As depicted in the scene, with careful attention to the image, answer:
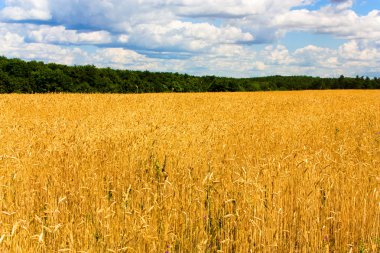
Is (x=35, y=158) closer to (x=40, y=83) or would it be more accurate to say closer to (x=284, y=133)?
(x=284, y=133)

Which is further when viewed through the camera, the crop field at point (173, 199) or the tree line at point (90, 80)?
the tree line at point (90, 80)

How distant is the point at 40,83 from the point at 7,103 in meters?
21.0

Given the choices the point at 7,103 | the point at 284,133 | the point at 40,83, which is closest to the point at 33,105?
the point at 7,103

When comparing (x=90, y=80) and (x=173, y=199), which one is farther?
(x=90, y=80)

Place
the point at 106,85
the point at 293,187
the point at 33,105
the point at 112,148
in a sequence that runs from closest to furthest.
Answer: the point at 293,187 < the point at 112,148 < the point at 33,105 < the point at 106,85

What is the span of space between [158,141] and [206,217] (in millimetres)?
3443

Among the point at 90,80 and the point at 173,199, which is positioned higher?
the point at 90,80

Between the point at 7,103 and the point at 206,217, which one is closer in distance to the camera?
the point at 206,217

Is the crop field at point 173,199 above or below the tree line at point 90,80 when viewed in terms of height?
below

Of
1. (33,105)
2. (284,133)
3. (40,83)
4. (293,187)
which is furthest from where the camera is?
(40,83)

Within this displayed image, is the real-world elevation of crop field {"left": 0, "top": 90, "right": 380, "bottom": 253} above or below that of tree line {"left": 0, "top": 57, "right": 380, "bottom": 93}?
below

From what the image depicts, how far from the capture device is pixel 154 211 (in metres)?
4.54

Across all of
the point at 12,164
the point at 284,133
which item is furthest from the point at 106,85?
the point at 12,164

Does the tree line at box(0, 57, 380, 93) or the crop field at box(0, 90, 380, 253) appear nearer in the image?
the crop field at box(0, 90, 380, 253)
